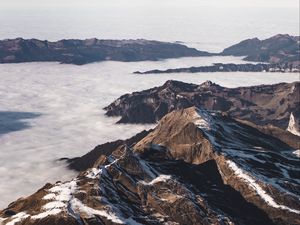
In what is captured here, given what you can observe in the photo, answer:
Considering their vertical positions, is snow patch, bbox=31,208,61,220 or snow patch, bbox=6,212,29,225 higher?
snow patch, bbox=31,208,61,220

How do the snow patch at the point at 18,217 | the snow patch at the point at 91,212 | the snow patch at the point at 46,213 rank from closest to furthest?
the snow patch at the point at 91,212 < the snow patch at the point at 46,213 < the snow patch at the point at 18,217

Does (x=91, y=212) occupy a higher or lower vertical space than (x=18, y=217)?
higher

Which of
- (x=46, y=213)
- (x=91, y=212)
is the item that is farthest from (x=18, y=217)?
(x=91, y=212)

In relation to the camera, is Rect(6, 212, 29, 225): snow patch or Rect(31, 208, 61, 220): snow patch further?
Rect(6, 212, 29, 225): snow patch

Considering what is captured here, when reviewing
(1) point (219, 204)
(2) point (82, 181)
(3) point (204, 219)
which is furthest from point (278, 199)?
(2) point (82, 181)

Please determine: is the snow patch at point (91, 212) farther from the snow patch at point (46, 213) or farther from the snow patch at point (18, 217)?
the snow patch at point (18, 217)

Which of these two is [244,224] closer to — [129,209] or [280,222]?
[280,222]

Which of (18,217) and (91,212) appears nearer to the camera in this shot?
(91,212)

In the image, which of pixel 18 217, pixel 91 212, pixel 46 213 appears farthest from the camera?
pixel 18 217

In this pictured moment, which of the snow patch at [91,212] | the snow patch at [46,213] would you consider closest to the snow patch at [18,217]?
the snow patch at [46,213]

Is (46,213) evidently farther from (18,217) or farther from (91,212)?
(91,212)

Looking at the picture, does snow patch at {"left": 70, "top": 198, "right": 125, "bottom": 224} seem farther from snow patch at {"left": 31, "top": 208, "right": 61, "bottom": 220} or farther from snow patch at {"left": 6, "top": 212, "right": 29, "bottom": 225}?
snow patch at {"left": 6, "top": 212, "right": 29, "bottom": 225}

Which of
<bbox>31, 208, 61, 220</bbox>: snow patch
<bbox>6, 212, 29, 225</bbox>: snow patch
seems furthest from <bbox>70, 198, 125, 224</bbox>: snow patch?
<bbox>6, 212, 29, 225</bbox>: snow patch
